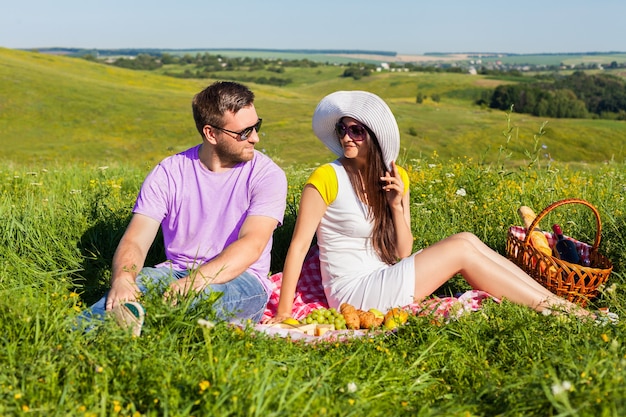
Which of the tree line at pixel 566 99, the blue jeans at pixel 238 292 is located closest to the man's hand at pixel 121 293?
the blue jeans at pixel 238 292

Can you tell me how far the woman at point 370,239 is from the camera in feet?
14.9

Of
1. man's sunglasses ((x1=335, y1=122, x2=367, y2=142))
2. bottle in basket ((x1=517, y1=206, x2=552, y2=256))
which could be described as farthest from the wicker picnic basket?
man's sunglasses ((x1=335, y1=122, x2=367, y2=142))

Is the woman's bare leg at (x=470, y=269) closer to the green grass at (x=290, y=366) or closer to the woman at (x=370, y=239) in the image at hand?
the woman at (x=370, y=239)

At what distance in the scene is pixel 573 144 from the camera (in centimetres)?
7519

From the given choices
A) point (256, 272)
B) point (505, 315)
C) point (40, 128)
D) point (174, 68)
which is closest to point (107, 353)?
point (256, 272)

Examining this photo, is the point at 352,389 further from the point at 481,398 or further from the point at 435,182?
the point at 435,182

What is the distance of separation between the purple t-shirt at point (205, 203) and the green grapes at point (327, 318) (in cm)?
44

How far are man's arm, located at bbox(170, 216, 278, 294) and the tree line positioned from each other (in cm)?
9570

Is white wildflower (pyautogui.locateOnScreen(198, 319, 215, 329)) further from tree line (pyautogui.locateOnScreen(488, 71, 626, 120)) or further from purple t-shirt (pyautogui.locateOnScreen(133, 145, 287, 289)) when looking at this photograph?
tree line (pyautogui.locateOnScreen(488, 71, 626, 120))

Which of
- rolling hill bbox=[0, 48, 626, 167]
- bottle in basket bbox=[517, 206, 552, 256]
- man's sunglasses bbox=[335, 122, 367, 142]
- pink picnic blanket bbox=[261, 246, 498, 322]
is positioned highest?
man's sunglasses bbox=[335, 122, 367, 142]

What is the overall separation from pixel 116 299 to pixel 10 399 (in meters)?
0.99

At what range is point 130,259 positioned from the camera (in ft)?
13.5

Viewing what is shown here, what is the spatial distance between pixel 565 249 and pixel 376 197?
5.47ft

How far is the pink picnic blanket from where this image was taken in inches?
174
